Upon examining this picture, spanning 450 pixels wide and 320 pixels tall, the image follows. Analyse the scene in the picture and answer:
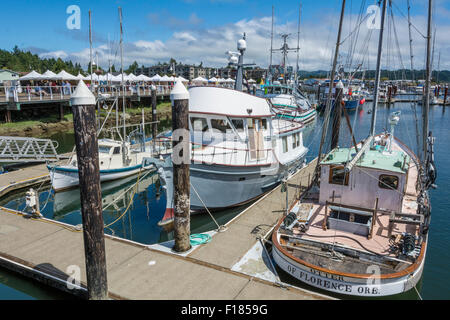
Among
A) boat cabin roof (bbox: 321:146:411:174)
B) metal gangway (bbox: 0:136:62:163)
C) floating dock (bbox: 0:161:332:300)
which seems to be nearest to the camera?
floating dock (bbox: 0:161:332:300)

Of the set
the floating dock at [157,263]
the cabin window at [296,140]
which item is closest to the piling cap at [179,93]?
the floating dock at [157,263]

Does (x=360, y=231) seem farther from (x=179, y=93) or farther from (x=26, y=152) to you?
(x=26, y=152)

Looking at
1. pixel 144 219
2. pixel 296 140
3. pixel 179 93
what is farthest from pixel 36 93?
pixel 179 93

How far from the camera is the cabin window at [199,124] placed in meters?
13.3

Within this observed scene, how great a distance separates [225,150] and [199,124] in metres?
1.72

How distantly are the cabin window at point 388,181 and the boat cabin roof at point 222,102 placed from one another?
5.45 metres

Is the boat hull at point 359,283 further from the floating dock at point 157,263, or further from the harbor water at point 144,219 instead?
the harbor water at point 144,219

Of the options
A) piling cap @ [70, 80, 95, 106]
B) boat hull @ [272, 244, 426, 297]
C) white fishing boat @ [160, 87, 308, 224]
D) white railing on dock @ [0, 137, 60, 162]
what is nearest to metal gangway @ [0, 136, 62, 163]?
white railing on dock @ [0, 137, 60, 162]

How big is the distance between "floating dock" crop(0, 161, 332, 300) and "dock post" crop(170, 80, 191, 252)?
24.4 inches

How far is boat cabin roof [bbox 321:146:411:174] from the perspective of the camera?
32.0 ft

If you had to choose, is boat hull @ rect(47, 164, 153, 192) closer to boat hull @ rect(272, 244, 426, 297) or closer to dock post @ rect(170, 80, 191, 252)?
dock post @ rect(170, 80, 191, 252)

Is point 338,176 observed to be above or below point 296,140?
below

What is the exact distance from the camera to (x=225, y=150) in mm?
12680
